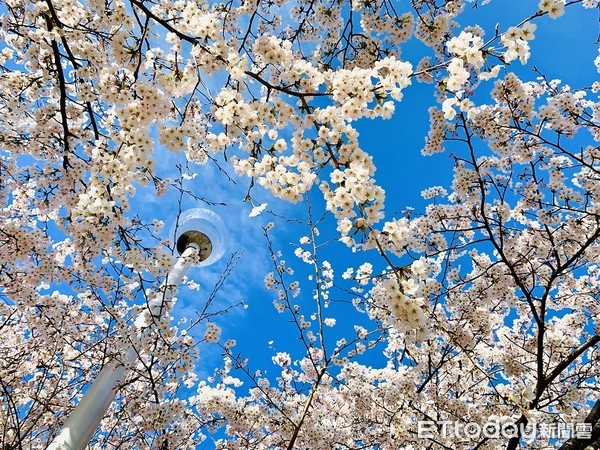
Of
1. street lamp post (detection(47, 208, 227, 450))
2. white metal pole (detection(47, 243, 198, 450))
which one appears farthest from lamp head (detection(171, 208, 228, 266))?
white metal pole (detection(47, 243, 198, 450))

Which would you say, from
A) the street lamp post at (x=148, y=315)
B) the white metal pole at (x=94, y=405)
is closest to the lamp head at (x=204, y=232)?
the street lamp post at (x=148, y=315)

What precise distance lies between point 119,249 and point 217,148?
180 centimetres

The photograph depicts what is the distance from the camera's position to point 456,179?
613 centimetres

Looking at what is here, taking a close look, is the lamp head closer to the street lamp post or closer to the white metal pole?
the street lamp post

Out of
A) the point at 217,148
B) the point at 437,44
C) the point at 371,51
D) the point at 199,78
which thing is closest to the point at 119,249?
the point at 217,148

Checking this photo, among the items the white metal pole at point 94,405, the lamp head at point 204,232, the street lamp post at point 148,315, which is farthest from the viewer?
the lamp head at point 204,232

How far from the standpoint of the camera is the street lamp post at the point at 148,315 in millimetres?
3734

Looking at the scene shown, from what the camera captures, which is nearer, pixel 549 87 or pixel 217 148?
pixel 217 148

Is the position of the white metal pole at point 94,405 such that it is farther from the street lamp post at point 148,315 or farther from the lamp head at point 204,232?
the lamp head at point 204,232

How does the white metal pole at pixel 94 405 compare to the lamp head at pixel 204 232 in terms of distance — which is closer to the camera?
the white metal pole at pixel 94 405

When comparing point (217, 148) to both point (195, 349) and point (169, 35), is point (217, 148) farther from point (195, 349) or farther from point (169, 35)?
point (195, 349)

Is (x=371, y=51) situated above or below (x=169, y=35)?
above

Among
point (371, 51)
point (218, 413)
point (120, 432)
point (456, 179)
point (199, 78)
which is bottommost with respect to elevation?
point (120, 432)

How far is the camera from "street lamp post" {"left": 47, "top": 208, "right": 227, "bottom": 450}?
3.73 meters
